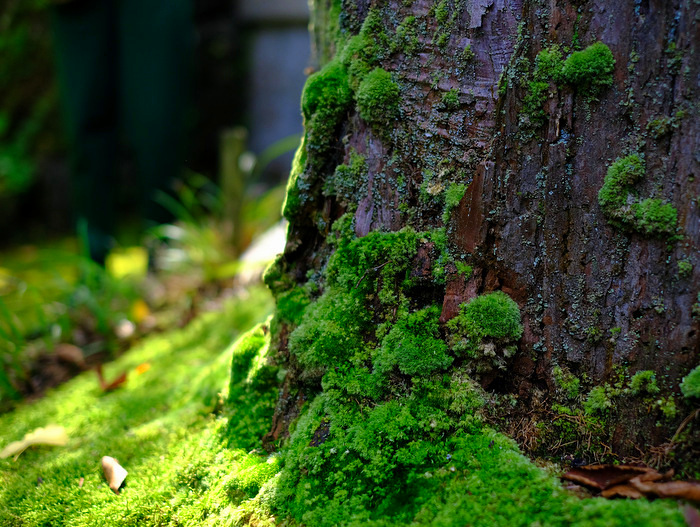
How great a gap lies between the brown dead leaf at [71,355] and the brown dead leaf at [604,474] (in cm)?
293

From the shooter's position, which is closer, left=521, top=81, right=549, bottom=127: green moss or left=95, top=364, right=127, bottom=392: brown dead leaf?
left=521, top=81, right=549, bottom=127: green moss

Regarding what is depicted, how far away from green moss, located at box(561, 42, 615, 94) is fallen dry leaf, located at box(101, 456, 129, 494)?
6.15 feet

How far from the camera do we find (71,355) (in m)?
3.19

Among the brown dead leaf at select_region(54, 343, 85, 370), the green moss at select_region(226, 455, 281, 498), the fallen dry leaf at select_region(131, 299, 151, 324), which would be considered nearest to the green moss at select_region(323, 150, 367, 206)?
the green moss at select_region(226, 455, 281, 498)

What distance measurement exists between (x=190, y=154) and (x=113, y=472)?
19.0 feet

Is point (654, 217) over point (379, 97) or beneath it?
beneath

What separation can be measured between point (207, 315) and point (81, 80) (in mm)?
2672

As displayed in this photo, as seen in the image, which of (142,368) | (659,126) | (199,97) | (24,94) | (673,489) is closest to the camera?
(673,489)

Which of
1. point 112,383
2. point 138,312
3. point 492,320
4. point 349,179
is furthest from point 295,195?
point 138,312

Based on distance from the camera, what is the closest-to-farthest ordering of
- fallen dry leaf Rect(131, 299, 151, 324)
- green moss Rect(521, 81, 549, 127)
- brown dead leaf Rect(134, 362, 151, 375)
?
green moss Rect(521, 81, 549, 127) < brown dead leaf Rect(134, 362, 151, 375) < fallen dry leaf Rect(131, 299, 151, 324)

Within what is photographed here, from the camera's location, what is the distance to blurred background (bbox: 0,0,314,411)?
448cm

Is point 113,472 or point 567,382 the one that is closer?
point 567,382

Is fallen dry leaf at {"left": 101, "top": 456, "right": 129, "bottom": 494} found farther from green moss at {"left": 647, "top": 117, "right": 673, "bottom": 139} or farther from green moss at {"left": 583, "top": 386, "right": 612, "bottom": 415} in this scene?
green moss at {"left": 647, "top": 117, "right": 673, "bottom": 139}

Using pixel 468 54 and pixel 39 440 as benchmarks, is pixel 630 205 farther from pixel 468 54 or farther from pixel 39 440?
pixel 39 440
